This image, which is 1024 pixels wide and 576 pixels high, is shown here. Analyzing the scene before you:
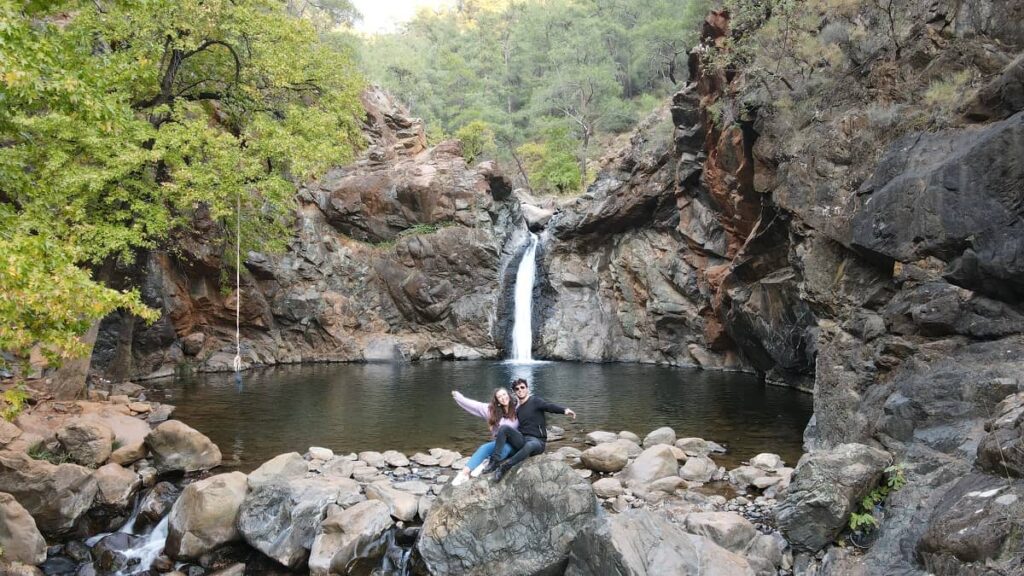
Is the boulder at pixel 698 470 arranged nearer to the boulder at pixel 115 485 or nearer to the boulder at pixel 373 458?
the boulder at pixel 373 458

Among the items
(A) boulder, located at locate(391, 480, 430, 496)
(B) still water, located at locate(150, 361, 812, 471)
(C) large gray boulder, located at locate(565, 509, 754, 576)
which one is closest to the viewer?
(C) large gray boulder, located at locate(565, 509, 754, 576)

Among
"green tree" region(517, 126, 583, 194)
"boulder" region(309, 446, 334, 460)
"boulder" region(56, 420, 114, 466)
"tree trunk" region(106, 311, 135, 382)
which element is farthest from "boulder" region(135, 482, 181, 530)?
"green tree" region(517, 126, 583, 194)

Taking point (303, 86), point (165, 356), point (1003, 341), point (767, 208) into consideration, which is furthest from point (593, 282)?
point (1003, 341)

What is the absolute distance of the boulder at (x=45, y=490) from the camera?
28.6ft

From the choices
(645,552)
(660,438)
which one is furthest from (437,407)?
(645,552)

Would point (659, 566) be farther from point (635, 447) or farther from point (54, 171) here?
point (54, 171)

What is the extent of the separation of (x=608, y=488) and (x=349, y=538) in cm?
445

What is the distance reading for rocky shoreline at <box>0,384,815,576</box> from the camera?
24.3 ft

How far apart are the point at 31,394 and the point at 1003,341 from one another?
18278mm

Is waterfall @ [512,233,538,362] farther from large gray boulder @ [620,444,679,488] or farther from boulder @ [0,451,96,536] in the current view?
boulder @ [0,451,96,536]

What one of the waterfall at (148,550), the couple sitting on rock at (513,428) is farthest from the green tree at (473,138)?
the waterfall at (148,550)

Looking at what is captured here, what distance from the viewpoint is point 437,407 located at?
18.1 metres

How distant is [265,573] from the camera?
816 cm

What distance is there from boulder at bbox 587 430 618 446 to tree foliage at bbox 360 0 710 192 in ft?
106
